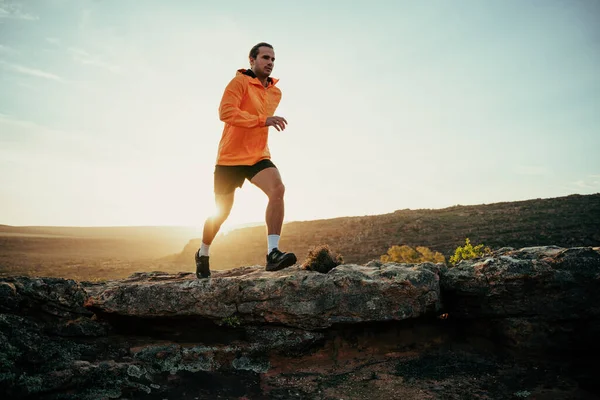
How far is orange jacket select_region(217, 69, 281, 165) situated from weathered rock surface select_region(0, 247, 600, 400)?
1703 millimetres

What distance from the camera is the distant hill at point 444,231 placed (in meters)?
20.6

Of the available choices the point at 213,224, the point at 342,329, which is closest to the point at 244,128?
the point at 213,224

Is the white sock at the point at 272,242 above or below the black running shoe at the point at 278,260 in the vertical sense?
above

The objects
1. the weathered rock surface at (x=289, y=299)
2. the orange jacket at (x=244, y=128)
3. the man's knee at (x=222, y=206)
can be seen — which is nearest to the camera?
the weathered rock surface at (x=289, y=299)

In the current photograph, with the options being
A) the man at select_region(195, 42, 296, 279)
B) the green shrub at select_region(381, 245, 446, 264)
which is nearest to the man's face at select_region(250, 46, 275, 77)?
the man at select_region(195, 42, 296, 279)

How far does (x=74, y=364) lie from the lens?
3.57 m

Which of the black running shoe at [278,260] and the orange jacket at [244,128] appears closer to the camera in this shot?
the orange jacket at [244,128]

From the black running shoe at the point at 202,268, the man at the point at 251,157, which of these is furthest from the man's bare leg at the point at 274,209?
the black running shoe at the point at 202,268

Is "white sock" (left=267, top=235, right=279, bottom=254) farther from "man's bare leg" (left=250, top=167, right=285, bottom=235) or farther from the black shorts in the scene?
the black shorts

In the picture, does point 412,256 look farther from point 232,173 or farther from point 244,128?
point 244,128

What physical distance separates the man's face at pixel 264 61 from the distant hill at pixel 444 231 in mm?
16655

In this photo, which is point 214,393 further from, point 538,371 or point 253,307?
point 538,371

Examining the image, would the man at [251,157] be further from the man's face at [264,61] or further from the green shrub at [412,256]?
the green shrub at [412,256]

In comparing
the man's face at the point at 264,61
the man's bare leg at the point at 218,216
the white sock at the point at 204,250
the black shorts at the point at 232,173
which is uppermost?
the man's face at the point at 264,61
